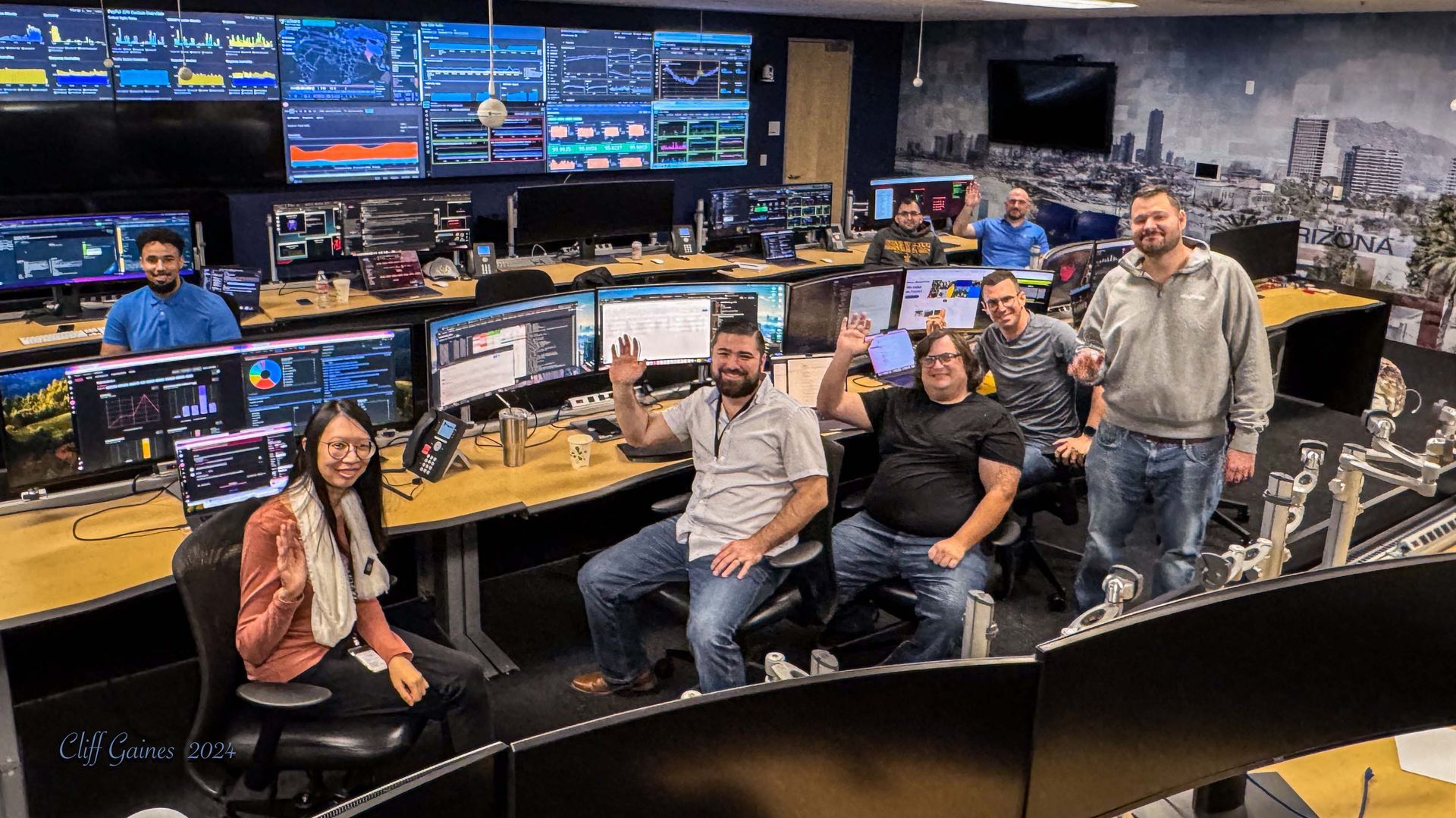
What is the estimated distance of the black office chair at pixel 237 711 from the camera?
2408mm

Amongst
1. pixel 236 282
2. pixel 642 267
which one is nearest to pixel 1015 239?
pixel 642 267

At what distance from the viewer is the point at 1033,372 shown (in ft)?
13.6

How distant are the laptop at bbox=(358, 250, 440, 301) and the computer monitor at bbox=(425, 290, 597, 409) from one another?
2.43 meters

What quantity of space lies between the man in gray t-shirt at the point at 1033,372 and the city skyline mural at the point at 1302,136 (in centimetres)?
463

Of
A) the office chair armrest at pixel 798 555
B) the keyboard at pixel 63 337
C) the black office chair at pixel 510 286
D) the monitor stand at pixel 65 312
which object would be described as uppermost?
the black office chair at pixel 510 286

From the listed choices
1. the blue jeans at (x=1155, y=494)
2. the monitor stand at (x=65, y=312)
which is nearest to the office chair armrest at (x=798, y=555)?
the blue jeans at (x=1155, y=494)

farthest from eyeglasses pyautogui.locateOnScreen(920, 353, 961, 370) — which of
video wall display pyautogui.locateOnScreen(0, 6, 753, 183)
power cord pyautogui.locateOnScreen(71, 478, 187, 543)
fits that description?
video wall display pyautogui.locateOnScreen(0, 6, 753, 183)

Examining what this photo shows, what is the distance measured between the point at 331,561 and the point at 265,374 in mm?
890

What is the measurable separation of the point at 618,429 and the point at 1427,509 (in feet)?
7.77

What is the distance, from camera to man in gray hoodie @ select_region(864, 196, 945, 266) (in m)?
6.33

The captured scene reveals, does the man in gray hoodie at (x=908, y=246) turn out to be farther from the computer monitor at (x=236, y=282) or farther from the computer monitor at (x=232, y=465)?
the computer monitor at (x=232, y=465)

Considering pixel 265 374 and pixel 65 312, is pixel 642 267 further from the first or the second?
pixel 265 374

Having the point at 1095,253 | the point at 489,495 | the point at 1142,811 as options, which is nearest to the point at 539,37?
the point at 1095,253

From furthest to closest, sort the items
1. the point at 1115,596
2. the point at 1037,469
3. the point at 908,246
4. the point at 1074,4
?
the point at 1074,4 < the point at 908,246 < the point at 1037,469 < the point at 1115,596
